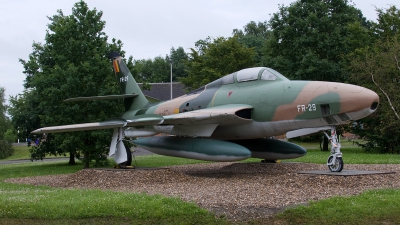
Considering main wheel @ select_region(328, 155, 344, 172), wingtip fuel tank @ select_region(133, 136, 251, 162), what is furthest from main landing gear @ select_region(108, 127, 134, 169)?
main wheel @ select_region(328, 155, 344, 172)

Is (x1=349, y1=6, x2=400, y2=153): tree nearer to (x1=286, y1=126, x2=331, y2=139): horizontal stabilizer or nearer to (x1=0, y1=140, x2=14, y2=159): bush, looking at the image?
(x1=286, y1=126, x2=331, y2=139): horizontal stabilizer

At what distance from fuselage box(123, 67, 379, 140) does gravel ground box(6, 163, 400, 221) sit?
1487 mm

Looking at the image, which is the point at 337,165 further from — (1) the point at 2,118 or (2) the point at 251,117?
(1) the point at 2,118

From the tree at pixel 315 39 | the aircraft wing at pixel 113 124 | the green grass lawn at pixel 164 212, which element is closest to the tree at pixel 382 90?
the tree at pixel 315 39

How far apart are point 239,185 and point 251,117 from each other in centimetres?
286

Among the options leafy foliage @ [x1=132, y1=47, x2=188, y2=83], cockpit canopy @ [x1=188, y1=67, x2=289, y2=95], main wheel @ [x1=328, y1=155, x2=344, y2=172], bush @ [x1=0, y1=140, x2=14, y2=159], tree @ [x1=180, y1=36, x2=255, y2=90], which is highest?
leafy foliage @ [x1=132, y1=47, x2=188, y2=83]

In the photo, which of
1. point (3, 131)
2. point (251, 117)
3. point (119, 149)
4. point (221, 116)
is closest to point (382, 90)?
point (251, 117)

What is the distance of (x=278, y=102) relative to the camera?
13062 millimetres

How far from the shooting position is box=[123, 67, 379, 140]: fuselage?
11695mm

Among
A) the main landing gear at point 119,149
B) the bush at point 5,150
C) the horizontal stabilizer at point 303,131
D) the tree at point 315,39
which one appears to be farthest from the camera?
the bush at point 5,150

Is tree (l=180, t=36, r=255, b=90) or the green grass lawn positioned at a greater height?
tree (l=180, t=36, r=255, b=90)

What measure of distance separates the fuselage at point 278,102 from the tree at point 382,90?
13092 mm

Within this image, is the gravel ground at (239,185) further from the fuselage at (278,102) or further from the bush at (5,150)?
the bush at (5,150)

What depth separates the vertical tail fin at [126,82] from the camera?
19.0 meters
